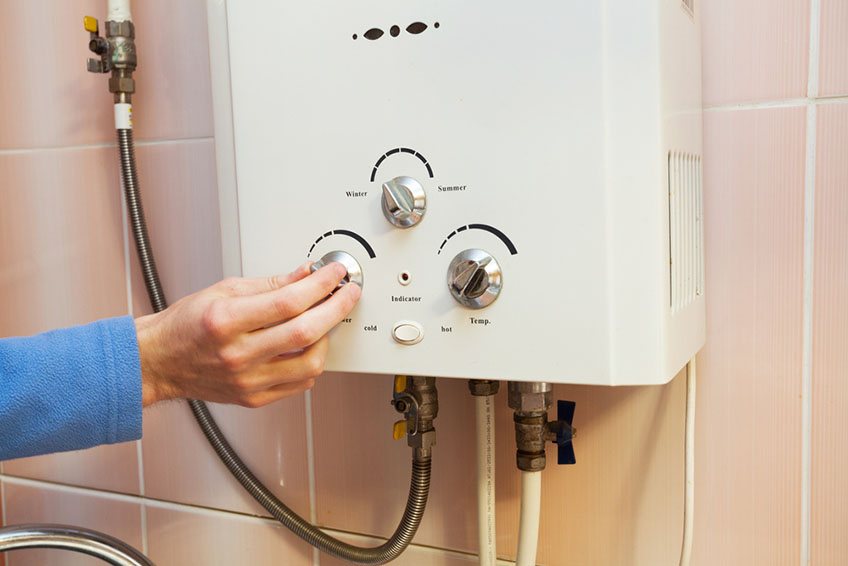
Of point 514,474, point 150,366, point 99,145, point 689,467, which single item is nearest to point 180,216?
point 99,145

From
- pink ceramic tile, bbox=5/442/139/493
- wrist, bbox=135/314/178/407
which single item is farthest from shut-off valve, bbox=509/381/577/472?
pink ceramic tile, bbox=5/442/139/493

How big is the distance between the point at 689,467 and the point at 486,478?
0.54ft

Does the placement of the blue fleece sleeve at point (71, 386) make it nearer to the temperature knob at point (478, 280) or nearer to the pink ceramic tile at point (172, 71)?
the temperature knob at point (478, 280)

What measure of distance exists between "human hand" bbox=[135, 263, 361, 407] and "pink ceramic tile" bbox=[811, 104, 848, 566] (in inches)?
14.2

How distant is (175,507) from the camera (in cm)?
87

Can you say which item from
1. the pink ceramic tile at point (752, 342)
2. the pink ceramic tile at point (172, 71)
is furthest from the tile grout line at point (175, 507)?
the pink ceramic tile at point (172, 71)

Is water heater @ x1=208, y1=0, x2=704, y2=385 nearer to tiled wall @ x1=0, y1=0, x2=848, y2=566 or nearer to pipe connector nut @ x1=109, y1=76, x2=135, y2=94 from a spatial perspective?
tiled wall @ x1=0, y1=0, x2=848, y2=566

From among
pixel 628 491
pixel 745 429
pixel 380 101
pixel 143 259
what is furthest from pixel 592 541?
pixel 143 259

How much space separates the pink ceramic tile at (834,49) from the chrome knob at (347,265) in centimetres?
38

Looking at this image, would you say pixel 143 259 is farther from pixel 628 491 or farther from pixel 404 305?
pixel 628 491

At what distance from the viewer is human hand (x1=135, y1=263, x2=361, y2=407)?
0.48 meters

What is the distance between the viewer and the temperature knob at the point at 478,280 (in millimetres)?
488

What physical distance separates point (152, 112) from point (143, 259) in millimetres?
163

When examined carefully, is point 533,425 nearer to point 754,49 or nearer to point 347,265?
point 347,265
